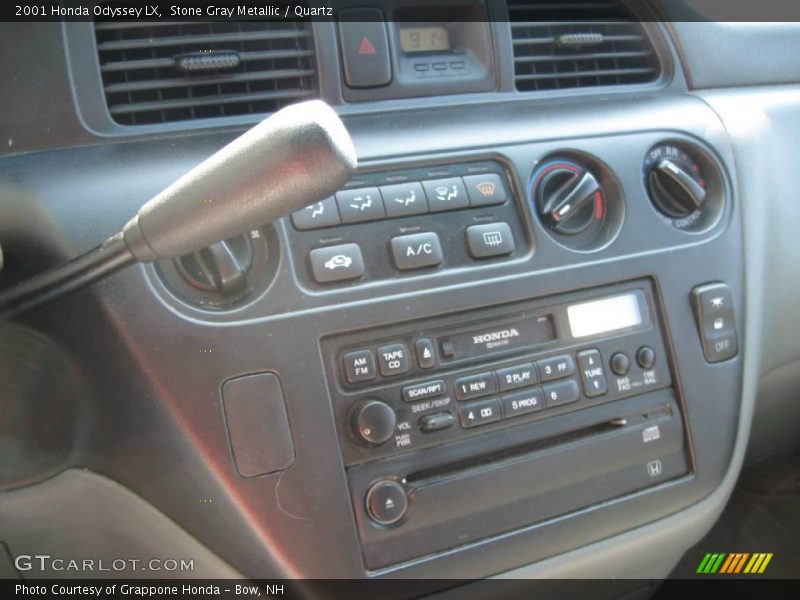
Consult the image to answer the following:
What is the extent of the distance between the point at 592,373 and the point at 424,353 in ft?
0.71

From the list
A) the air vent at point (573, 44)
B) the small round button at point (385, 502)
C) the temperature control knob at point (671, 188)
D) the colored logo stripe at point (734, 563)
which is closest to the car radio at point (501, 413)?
the small round button at point (385, 502)

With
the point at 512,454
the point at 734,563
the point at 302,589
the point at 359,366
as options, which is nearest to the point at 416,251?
the point at 359,366

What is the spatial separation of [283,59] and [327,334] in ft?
1.10

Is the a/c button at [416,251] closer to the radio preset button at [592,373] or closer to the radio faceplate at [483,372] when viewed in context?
the radio faceplate at [483,372]

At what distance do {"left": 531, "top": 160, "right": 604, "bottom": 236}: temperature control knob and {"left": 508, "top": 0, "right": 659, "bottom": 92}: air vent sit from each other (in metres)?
0.14

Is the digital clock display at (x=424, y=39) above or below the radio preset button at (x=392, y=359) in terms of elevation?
above

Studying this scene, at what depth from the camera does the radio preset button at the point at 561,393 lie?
37.3 inches

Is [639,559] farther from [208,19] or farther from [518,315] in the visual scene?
[208,19]

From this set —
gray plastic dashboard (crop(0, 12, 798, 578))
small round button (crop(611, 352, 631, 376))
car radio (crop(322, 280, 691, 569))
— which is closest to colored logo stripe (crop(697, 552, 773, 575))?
gray plastic dashboard (crop(0, 12, 798, 578))

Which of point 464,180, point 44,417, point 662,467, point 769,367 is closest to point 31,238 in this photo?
point 44,417

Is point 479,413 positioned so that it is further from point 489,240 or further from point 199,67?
point 199,67

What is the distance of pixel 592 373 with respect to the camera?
0.98 m

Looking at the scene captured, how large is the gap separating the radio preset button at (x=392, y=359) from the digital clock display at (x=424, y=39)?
393mm

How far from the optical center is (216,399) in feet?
2.68
